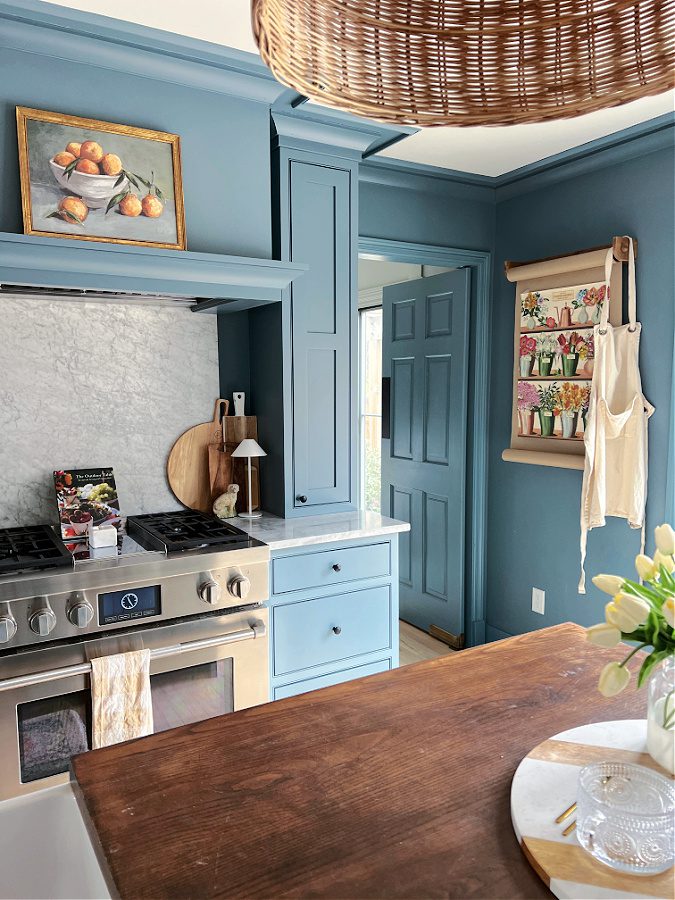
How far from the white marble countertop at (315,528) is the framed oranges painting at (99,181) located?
3.46 feet

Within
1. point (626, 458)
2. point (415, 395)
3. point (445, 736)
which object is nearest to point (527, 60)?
point (445, 736)

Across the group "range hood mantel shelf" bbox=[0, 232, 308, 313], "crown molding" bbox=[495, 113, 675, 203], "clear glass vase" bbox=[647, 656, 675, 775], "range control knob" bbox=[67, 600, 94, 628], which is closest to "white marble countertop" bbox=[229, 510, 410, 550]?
"range control knob" bbox=[67, 600, 94, 628]

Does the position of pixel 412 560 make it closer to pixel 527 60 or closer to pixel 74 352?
pixel 74 352

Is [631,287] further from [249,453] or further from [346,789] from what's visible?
[346,789]

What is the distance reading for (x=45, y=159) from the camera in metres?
2.10

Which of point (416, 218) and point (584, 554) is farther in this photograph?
point (416, 218)

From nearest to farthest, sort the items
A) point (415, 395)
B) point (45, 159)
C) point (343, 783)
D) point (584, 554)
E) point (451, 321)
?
point (343, 783)
point (45, 159)
point (584, 554)
point (451, 321)
point (415, 395)

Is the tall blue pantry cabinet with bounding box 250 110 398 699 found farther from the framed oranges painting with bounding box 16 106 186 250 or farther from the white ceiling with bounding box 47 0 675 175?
the framed oranges painting with bounding box 16 106 186 250

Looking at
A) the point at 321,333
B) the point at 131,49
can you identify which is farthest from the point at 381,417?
the point at 131,49

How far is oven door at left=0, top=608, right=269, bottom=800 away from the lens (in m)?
1.95

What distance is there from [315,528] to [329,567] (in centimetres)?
16

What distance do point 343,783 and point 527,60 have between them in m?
1.12

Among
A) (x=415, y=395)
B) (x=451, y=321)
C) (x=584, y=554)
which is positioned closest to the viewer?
(x=584, y=554)

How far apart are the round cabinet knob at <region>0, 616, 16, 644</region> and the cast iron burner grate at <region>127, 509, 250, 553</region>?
0.50 m
